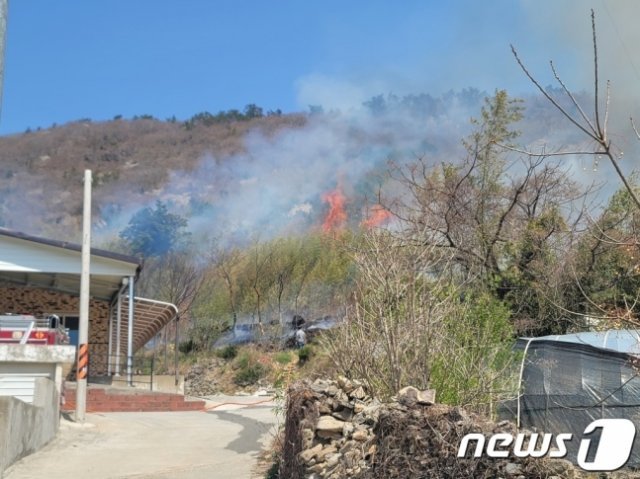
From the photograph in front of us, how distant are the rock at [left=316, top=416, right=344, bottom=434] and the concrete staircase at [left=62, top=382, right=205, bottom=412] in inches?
495

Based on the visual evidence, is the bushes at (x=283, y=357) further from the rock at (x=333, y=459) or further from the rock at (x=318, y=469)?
the rock at (x=333, y=459)

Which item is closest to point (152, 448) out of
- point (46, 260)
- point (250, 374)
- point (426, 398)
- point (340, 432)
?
point (340, 432)

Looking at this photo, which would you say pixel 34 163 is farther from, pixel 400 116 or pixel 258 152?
pixel 400 116

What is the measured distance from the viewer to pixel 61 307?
26.7 m

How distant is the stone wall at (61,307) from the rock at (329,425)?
19.1 metres

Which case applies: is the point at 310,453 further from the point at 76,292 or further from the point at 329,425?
the point at 76,292

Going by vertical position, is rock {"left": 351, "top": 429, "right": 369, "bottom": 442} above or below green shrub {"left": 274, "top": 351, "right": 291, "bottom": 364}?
below

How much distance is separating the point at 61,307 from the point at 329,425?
1984 cm

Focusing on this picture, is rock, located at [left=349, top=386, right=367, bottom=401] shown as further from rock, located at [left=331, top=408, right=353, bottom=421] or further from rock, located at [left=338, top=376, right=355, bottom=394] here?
rock, located at [left=331, top=408, right=353, bottom=421]

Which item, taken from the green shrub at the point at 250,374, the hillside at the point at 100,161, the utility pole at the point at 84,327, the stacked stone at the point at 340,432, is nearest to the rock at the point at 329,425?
the stacked stone at the point at 340,432

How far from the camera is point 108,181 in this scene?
124875 millimetres

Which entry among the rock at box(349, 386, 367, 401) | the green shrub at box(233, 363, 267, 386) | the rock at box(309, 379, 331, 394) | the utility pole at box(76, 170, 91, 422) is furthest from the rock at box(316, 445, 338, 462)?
the green shrub at box(233, 363, 267, 386)

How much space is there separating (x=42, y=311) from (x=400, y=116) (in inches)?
5284

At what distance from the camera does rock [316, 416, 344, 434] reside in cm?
863
